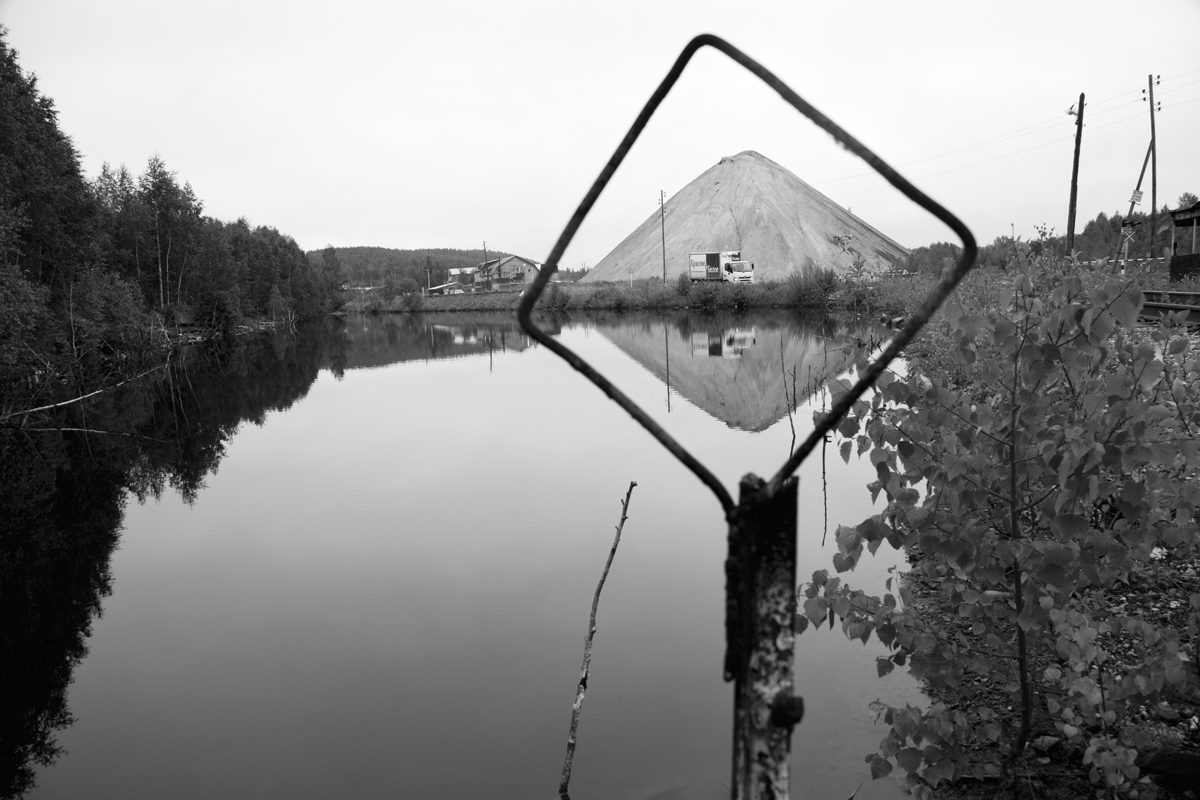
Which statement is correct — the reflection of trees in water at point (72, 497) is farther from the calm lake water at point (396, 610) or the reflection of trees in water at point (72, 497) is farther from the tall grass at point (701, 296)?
the tall grass at point (701, 296)

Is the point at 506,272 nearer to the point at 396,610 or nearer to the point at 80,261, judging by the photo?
the point at 80,261

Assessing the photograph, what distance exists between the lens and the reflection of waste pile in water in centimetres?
2348

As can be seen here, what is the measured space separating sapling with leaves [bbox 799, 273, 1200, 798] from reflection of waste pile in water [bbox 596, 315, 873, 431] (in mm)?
7499

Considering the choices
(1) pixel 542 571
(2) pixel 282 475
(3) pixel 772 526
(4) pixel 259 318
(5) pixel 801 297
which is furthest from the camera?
(4) pixel 259 318

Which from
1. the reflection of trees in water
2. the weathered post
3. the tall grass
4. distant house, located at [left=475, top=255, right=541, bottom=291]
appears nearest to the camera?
the weathered post

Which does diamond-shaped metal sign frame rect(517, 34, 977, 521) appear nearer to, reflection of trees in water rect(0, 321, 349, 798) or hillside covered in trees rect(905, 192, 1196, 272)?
hillside covered in trees rect(905, 192, 1196, 272)

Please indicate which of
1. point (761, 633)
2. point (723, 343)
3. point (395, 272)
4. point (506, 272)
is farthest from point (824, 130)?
point (395, 272)

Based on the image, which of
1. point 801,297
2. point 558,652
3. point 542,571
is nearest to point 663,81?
point 558,652

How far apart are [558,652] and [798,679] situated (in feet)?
9.44

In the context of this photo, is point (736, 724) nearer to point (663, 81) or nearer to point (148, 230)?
point (663, 81)

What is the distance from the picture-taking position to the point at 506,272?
120m

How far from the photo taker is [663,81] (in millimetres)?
1176

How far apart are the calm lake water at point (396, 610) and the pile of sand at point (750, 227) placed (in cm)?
10521

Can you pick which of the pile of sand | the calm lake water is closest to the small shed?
the calm lake water
